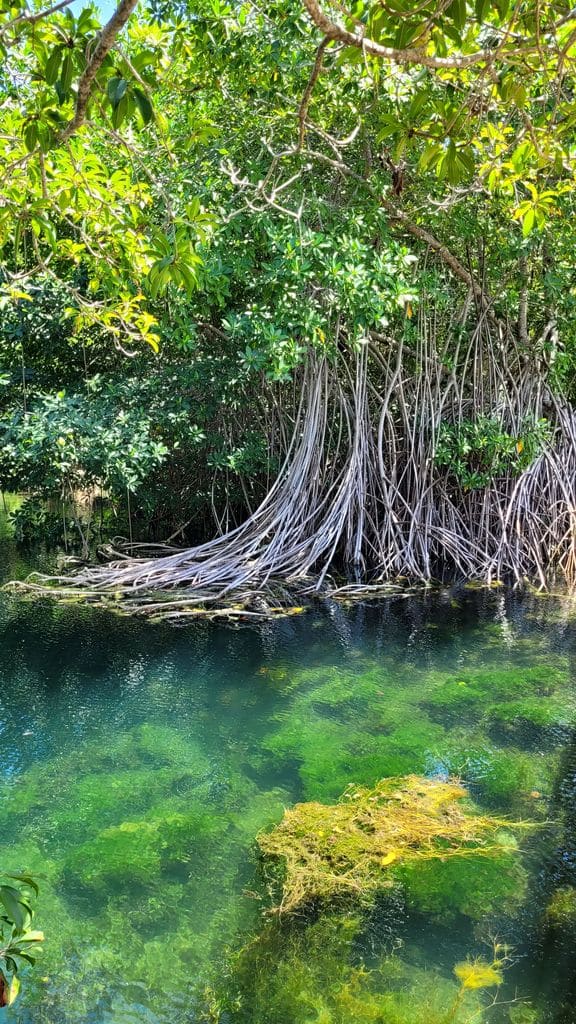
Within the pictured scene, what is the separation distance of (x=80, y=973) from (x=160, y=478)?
4803 millimetres

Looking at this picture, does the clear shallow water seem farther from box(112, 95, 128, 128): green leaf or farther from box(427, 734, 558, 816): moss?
box(112, 95, 128, 128): green leaf

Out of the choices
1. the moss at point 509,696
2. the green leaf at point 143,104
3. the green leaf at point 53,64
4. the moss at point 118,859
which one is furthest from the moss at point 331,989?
the green leaf at point 53,64

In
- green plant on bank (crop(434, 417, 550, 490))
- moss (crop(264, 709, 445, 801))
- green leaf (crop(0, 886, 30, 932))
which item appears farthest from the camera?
green plant on bank (crop(434, 417, 550, 490))

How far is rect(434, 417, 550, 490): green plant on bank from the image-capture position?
5332 mm

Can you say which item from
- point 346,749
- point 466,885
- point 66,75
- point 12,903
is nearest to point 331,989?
point 466,885

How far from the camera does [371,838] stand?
2248 mm

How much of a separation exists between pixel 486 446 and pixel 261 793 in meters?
3.46

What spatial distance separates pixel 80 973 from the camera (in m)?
1.75

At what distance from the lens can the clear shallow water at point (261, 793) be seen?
1701 mm

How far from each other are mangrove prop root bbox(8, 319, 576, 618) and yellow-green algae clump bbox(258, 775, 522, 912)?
2.63m

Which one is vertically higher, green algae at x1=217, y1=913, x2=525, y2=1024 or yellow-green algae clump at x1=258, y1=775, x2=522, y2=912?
yellow-green algae clump at x1=258, y1=775, x2=522, y2=912

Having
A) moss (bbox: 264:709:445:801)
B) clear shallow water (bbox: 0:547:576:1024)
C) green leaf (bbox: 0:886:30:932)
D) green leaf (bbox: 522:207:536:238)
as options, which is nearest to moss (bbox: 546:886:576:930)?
clear shallow water (bbox: 0:547:576:1024)

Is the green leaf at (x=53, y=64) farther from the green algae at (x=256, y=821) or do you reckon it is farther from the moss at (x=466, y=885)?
the moss at (x=466, y=885)

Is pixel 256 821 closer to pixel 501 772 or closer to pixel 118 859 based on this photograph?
pixel 118 859
